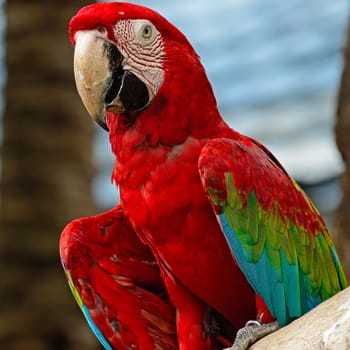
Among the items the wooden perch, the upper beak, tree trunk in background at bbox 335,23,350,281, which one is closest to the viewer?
the wooden perch

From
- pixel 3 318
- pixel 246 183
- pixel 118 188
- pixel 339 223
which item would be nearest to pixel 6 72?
pixel 3 318

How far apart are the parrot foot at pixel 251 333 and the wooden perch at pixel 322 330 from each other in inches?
3.7

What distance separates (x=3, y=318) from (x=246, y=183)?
211cm

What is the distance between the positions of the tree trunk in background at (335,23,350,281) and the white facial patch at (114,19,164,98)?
120 cm

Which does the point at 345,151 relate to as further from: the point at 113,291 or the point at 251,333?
the point at 251,333

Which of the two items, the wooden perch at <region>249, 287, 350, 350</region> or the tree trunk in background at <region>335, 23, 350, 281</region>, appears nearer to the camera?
the wooden perch at <region>249, 287, 350, 350</region>

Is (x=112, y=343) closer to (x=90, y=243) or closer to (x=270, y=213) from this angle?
(x=90, y=243)

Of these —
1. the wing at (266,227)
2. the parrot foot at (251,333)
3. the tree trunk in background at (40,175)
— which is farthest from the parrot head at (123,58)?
the tree trunk in background at (40,175)

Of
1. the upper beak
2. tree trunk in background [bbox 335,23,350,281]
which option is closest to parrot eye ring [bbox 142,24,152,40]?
the upper beak

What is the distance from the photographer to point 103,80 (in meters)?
2.39

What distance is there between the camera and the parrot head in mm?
2387

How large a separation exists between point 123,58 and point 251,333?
0.72 meters

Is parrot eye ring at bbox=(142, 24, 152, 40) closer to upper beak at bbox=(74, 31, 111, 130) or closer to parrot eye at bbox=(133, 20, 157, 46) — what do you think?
parrot eye at bbox=(133, 20, 157, 46)

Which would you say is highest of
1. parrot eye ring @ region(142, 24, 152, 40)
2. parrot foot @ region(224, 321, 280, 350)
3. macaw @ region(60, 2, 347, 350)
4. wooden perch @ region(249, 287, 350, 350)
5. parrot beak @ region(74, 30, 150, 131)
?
parrot eye ring @ region(142, 24, 152, 40)
